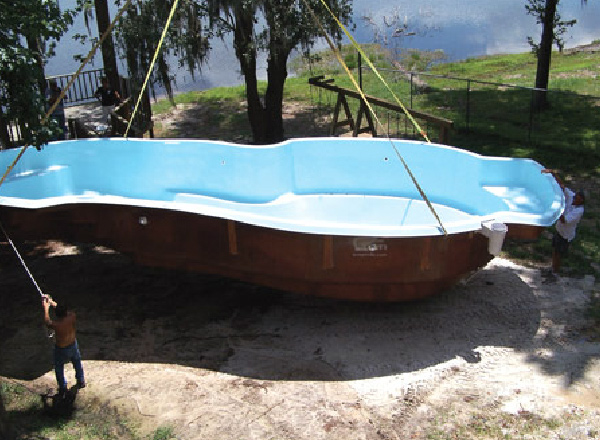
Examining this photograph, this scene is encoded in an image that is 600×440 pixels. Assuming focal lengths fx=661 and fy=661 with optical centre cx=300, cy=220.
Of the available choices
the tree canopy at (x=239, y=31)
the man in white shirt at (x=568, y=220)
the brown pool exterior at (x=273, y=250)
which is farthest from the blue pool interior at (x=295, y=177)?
the tree canopy at (x=239, y=31)

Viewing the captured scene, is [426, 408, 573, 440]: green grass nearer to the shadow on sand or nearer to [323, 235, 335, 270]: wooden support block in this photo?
the shadow on sand

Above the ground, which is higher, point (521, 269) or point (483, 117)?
point (483, 117)

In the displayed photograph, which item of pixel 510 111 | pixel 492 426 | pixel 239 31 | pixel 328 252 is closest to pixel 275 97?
pixel 239 31

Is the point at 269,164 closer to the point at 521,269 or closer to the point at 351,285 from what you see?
the point at 351,285

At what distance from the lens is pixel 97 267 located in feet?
33.2

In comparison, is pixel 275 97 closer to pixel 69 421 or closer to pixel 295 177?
pixel 295 177

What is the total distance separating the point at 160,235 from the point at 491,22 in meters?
30.4

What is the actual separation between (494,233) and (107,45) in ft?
31.4

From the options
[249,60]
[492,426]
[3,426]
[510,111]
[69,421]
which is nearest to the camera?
[3,426]

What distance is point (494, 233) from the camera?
7.60 metres

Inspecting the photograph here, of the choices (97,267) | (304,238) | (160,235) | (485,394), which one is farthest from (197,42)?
(485,394)

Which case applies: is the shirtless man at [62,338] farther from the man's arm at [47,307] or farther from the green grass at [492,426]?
the green grass at [492,426]

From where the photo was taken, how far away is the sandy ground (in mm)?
6527

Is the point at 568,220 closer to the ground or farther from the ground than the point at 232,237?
closer to the ground
